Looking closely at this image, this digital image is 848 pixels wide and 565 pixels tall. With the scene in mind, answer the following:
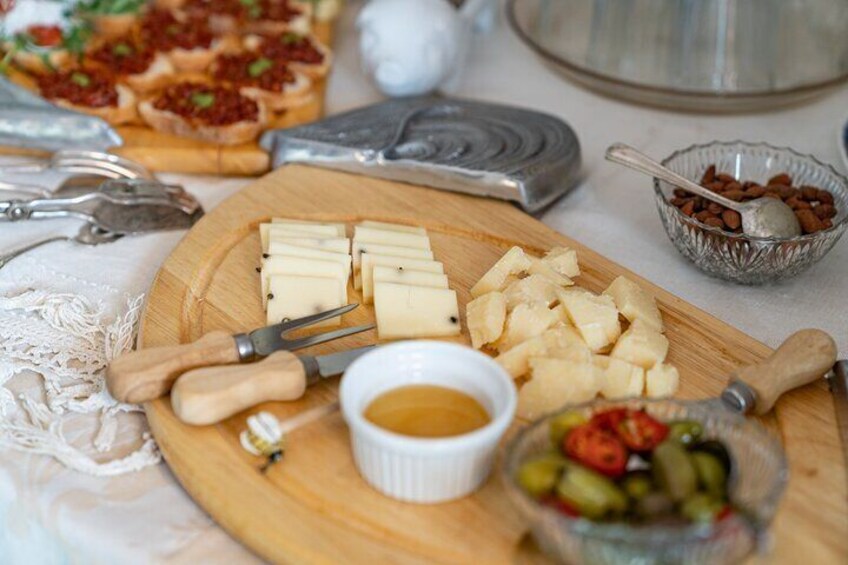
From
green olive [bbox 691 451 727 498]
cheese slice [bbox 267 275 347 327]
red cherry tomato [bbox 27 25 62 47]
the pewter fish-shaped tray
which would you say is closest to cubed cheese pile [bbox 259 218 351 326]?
cheese slice [bbox 267 275 347 327]

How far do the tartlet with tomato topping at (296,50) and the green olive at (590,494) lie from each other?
1.59 metres

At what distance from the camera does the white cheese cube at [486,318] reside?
1464mm

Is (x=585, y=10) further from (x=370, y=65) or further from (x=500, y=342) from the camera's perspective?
(x=500, y=342)

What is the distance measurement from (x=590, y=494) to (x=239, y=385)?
0.49m

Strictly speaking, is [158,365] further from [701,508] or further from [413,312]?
[701,508]

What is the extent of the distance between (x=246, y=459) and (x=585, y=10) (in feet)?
5.25

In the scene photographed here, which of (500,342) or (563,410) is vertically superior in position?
(563,410)

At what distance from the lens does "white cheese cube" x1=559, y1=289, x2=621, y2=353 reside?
1.45m

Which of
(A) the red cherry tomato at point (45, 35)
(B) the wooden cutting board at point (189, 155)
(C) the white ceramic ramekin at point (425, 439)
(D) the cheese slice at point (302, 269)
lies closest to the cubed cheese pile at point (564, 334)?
(C) the white ceramic ramekin at point (425, 439)

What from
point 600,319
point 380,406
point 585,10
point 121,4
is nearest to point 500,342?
point 600,319

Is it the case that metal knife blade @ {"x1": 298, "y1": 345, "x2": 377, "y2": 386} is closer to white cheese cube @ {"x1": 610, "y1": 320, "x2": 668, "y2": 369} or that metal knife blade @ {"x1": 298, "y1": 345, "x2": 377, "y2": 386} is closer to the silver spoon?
white cheese cube @ {"x1": 610, "y1": 320, "x2": 668, "y2": 369}

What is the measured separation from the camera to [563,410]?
3.76ft

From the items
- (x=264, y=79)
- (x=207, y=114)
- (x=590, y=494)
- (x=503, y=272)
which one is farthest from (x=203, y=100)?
(x=590, y=494)

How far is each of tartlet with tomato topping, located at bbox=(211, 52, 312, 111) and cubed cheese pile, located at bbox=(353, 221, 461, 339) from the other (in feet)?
2.12
